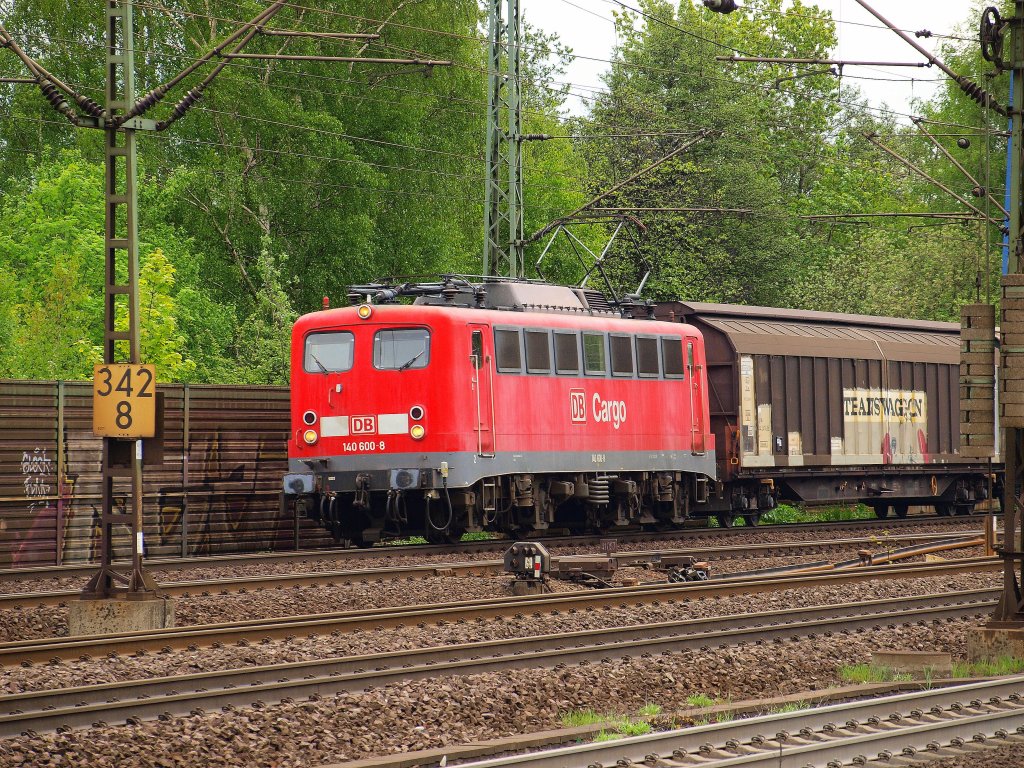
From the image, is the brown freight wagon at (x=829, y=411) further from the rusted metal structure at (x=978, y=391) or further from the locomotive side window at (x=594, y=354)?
the rusted metal structure at (x=978, y=391)

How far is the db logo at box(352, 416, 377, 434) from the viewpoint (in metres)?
20.5

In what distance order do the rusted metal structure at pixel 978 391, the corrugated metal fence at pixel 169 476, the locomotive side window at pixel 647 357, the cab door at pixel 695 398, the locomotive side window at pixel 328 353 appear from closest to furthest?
the rusted metal structure at pixel 978 391
the corrugated metal fence at pixel 169 476
the locomotive side window at pixel 328 353
the locomotive side window at pixel 647 357
the cab door at pixel 695 398

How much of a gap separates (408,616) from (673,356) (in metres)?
11.5

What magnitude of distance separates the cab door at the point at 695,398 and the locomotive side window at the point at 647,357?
95cm

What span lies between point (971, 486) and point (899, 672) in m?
21.6

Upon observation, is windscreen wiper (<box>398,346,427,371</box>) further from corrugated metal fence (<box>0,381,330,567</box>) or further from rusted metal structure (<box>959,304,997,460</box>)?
rusted metal structure (<box>959,304,997,460</box>)

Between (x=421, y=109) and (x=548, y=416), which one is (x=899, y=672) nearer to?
(x=548, y=416)

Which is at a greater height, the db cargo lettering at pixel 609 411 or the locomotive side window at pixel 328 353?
the locomotive side window at pixel 328 353

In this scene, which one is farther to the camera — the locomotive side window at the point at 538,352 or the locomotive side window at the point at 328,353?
the locomotive side window at the point at 538,352

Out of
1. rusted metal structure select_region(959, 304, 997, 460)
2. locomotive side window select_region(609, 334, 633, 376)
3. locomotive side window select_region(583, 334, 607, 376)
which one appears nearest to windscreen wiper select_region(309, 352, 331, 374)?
locomotive side window select_region(583, 334, 607, 376)

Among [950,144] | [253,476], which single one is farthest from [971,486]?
[950,144]

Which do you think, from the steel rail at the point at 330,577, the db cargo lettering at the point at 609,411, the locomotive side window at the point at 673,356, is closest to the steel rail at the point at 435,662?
the steel rail at the point at 330,577

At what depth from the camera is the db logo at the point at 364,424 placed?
809 inches

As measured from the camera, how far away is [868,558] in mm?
19578
